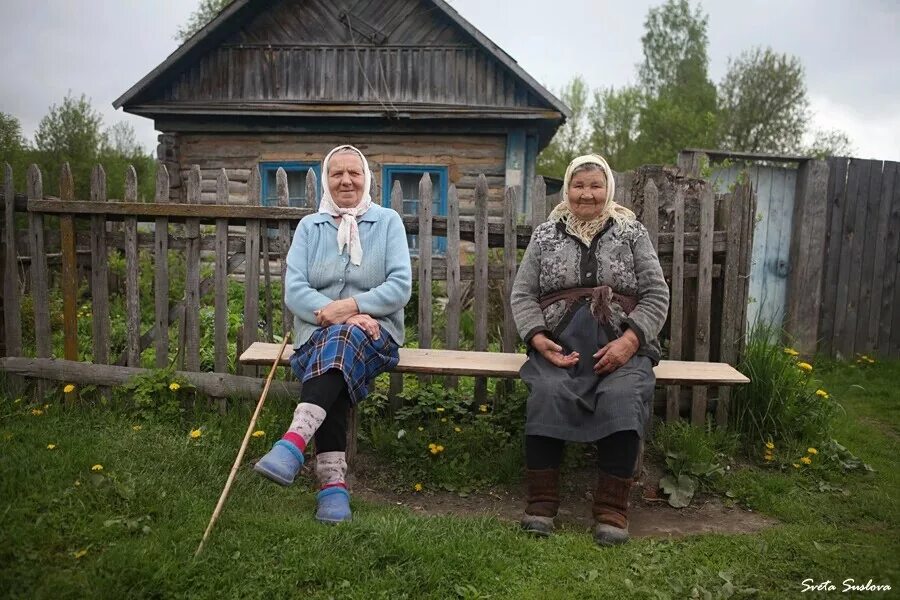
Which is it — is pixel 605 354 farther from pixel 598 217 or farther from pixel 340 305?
pixel 340 305

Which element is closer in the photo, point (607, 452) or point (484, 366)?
point (607, 452)

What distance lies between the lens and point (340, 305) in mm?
3195

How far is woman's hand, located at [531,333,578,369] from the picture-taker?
120 inches

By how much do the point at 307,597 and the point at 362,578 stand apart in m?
0.20

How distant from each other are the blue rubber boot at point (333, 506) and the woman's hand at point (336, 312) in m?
0.76

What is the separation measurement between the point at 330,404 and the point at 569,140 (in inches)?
861

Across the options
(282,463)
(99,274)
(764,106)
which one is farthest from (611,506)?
(764,106)

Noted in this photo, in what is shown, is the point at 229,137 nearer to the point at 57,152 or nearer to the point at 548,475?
the point at 57,152

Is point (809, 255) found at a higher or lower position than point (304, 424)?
higher

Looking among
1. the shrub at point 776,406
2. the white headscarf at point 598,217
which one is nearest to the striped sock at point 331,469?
the white headscarf at point 598,217

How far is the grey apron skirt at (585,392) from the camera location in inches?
114

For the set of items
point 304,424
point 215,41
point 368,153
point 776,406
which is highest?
point 215,41

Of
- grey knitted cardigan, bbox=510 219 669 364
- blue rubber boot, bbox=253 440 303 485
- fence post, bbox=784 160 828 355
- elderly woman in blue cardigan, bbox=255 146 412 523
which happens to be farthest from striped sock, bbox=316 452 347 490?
fence post, bbox=784 160 828 355

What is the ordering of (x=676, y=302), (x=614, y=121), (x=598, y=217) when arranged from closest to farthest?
(x=598, y=217) → (x=676, y=302) → (x=614, y=121)
